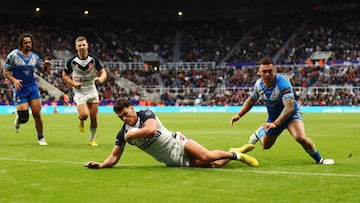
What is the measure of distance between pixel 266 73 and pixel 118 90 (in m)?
49.0

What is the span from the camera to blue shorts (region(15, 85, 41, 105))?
13.9m

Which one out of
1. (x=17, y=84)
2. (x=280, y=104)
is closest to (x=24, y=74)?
(x=17, y=84)

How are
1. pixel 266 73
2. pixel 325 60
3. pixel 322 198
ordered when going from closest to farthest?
pixel 322 198
pixel 266 73
pixel 325 60

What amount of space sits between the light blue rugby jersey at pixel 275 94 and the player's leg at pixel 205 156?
140 cm

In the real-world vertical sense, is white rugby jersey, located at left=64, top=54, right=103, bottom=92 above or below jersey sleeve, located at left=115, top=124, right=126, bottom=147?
above

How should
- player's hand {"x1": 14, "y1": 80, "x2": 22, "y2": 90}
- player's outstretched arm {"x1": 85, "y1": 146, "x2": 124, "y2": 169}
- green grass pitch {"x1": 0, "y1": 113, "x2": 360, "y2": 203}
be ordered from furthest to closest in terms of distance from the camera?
player's hand {"x1": 14, "y1": 80, "x2": 22, "y2": 90} < player's outstretched arm {"x1": 85, "y1": 146, "x2": 124, "y2": 169} < green grass pitch {"x1": 0, "y1": 113, "x2": 360, "y2": 203}

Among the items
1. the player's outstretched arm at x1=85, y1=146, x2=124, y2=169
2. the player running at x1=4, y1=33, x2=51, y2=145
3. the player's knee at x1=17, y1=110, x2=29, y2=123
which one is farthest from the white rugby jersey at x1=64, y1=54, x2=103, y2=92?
the player's outstretched arm at x1=85, y1=146, x2=124, y2=169

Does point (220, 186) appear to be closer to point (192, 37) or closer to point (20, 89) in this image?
point (20, 89)

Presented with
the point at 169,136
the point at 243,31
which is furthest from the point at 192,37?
the point at 169,136

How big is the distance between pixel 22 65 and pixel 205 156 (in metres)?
6.85

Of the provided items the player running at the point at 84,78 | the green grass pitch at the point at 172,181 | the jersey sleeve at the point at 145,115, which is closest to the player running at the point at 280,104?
the green grass pitch at the point at 172,181

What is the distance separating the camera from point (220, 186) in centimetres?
707

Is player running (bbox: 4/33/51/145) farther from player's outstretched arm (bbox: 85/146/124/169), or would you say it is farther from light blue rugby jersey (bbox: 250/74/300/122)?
light blue rugby jersey (bbox: 250/74/300/122)

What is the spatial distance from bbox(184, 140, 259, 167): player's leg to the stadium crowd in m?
40.4
